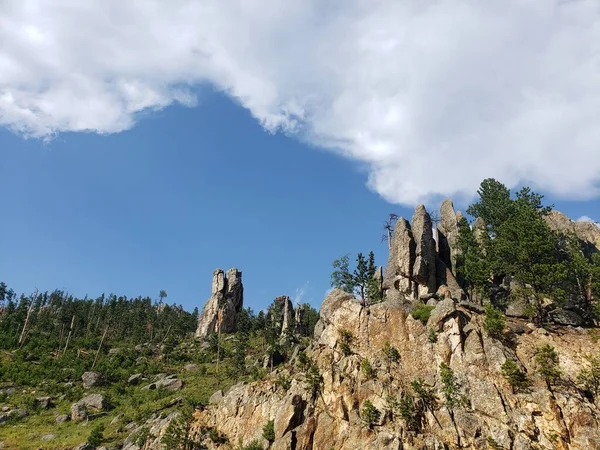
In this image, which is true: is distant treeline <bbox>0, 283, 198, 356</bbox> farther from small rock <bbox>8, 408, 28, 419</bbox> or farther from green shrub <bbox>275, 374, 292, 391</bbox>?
green shrub <bbox>275, 374, 292, 391</bbox>

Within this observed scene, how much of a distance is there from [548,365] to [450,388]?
1132 centimetres

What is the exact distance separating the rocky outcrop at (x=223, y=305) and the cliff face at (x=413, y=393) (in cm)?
7895

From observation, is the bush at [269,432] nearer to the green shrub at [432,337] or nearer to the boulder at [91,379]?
the green shrub at [432,337]

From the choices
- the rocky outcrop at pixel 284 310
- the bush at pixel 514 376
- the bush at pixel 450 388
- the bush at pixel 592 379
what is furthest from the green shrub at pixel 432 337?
the rocky outcrop at pixel 284 310

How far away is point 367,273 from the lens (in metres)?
87.3

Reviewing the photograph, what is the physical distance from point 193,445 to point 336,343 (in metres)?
24.6

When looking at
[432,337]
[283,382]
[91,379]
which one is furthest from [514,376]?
[91,379]

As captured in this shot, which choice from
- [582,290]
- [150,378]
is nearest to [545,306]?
[582,290]

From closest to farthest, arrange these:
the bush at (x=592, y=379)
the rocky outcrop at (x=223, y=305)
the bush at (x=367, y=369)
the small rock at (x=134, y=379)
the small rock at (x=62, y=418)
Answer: the bush at (x=592, y=379) < the bush at (x=367, y=369) < the small rock at (x=62, y=418) < the small rock at (x=134, y=379) < the rocky outcrop at (x=223, y=305)

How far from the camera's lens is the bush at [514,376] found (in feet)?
153

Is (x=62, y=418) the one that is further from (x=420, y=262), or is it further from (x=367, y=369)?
(x=420, y=262)

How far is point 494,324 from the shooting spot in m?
53.1

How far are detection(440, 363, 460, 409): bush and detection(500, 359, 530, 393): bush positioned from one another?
567 centimetres

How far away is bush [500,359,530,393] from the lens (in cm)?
4662
